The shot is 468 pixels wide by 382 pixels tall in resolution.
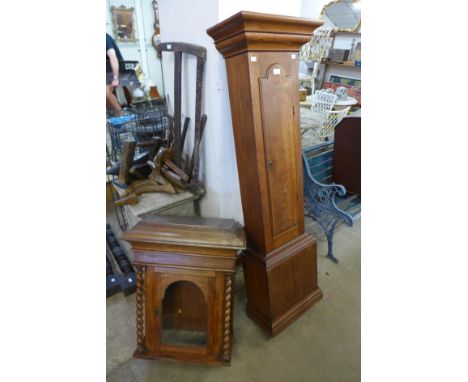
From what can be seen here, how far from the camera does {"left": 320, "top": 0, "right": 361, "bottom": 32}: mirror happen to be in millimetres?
3762

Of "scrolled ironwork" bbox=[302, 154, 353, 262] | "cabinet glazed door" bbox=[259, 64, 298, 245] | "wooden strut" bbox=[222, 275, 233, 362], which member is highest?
"cabinet glazed door" bbox=[259, 64, 298, 245]

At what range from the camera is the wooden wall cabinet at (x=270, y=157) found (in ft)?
3.82

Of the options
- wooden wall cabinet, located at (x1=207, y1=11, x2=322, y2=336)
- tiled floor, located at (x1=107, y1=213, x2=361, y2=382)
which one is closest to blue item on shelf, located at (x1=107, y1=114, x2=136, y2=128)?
tiled floor, located at (x1=107, y1=213, x2=361, y2=382)

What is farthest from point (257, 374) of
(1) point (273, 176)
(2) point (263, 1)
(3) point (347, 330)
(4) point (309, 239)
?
Result: (2) point (263, 1)

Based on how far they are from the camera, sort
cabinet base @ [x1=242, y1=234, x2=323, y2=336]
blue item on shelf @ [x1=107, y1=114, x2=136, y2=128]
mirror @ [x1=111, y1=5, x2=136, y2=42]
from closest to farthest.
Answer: cabinet base @ [x1=242, y1=234, x2=323, y2=336], blue item on shelf @ [x1=107, y1=114, x2=136, y2=128], mirror @ [x1=111, y1=5, x2=136, y2=42]

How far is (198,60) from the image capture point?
1.53 metres

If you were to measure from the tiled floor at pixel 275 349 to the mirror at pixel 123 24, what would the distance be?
489 centimetres

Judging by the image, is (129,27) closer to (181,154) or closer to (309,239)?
(181,154)

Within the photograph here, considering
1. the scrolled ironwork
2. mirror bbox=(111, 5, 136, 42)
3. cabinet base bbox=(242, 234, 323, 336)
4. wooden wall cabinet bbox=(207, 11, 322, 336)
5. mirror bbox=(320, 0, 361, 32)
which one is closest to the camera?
wooden wall cabinet bbox=(207, 11, 322, 336)

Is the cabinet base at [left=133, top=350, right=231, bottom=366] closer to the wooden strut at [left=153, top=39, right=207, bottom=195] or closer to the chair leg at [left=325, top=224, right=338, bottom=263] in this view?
the wooden strut at [left=153, top=39, right=207, bottom=195]

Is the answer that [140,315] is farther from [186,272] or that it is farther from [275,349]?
[275,349]

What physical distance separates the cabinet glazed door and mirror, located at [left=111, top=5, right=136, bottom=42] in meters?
4.91

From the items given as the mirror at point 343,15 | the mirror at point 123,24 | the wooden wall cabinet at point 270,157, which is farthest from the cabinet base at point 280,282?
the mirror at point 123,24

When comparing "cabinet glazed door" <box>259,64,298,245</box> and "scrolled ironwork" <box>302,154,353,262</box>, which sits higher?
"cabinet glazed door" <box>259,64,298,245</box>
